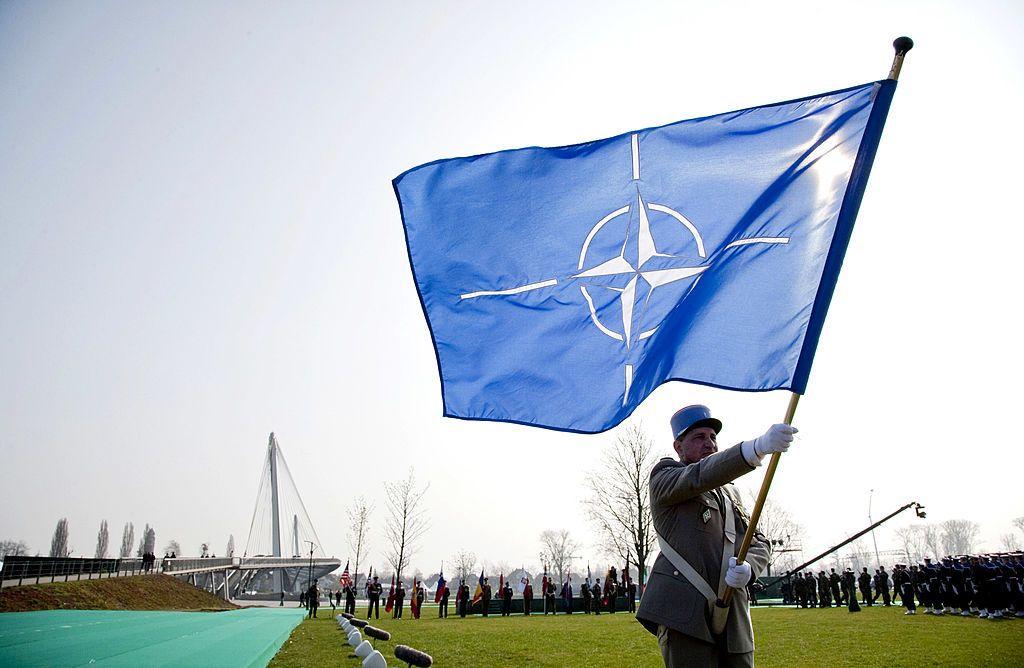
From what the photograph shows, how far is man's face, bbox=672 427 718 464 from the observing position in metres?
5.11

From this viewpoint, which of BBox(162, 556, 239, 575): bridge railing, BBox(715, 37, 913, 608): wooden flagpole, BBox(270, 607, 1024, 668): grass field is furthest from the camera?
BBox(162, 556, 239, 575): bridge railing

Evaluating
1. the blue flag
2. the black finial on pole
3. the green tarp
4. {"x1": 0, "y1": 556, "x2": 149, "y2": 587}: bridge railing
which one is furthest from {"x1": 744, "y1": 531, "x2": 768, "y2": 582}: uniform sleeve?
{"x1": 0, "y1": 556, "x2": 149, "y2": 587}: bridge railing

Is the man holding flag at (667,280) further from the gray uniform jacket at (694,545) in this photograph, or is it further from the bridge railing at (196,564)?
the bridge railing at (196,564)

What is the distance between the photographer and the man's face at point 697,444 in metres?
5.11

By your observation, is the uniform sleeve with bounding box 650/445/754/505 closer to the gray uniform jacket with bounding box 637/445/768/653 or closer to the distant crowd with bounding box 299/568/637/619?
the gray uniform jacket with bounding box 637/445/768/653

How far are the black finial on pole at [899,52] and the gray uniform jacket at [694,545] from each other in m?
3.04

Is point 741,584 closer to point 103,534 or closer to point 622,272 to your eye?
point 622,272

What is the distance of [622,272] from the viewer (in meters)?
6.45

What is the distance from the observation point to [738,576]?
169 inches

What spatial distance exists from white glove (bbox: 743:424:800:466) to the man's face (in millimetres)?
799

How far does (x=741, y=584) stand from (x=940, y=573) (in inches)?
979

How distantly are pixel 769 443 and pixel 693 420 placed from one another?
37.1 inches

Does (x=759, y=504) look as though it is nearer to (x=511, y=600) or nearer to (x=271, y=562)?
(x=511, y=600)

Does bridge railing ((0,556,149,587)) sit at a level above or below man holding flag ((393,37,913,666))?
below
